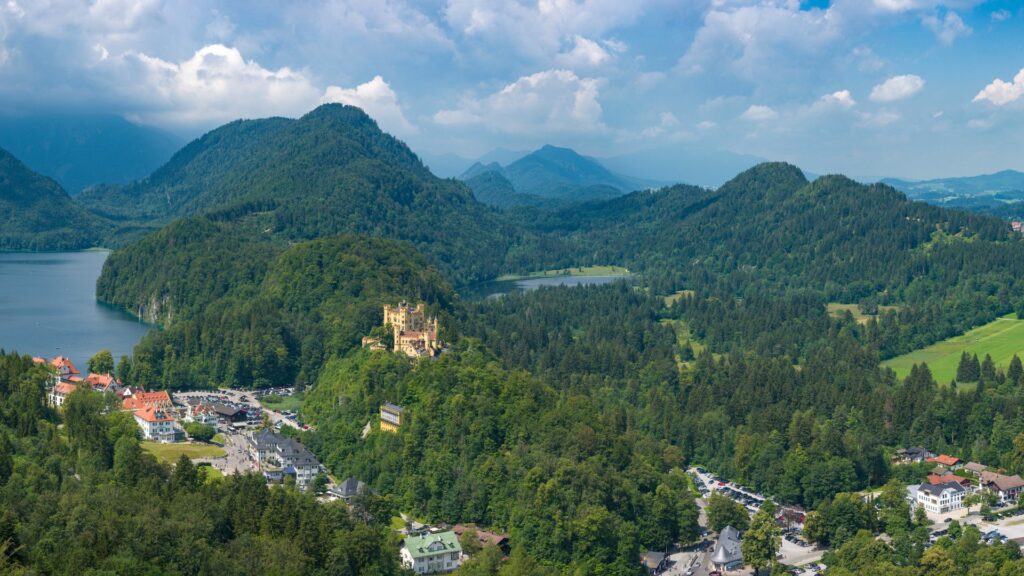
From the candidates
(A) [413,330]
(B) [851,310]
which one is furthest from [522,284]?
(A) [413,330]

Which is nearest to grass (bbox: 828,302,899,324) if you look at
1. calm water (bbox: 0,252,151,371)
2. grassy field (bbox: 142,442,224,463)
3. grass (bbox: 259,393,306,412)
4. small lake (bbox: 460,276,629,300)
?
small lake (bbox: 460,276,629,300)

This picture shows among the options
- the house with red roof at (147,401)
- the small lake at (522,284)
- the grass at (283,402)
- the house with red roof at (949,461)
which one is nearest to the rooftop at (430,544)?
the house with red roof at (147,401)

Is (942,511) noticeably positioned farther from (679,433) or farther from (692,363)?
(692,363)

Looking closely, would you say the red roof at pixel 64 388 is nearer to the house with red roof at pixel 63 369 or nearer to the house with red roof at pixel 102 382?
the house with red roof at pixel 102 382

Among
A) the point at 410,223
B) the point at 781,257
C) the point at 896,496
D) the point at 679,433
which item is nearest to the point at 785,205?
the point at 781,257

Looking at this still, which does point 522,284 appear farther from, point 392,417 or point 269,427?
point 392,417

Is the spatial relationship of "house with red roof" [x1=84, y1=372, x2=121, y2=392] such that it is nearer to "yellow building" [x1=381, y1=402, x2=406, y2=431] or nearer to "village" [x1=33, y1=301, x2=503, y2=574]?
"village" [x1=33, y1=301, x2=503, y2=574]
